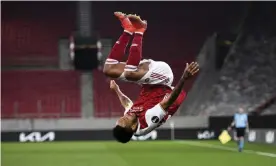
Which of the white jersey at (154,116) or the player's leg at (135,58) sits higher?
the player's leg at (135,58)

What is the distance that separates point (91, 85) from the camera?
41.2 metres

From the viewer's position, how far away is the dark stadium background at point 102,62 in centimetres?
3778

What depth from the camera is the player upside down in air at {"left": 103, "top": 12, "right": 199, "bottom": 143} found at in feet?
29.1

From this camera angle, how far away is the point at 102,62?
40781 mm

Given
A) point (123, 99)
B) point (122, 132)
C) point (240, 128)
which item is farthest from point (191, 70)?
point (240, 128)

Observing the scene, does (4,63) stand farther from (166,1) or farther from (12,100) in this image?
(166,1)

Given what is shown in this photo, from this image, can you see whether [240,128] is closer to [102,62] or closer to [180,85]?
[180,85]

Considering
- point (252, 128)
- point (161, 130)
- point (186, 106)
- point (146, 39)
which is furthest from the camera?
point (146, 39)

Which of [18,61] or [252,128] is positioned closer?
[252,128]

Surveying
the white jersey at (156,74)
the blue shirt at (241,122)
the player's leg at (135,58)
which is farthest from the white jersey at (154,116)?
the blue shirt at (241,122)

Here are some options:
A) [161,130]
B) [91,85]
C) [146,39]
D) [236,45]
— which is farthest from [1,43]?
[236,45]

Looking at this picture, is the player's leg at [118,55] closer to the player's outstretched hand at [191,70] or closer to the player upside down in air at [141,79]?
the player upside down in air at [141,79]

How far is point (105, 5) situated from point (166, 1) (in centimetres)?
454

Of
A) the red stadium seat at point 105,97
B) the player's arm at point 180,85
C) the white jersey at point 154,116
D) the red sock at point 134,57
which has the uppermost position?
the red sock at point 134,57
